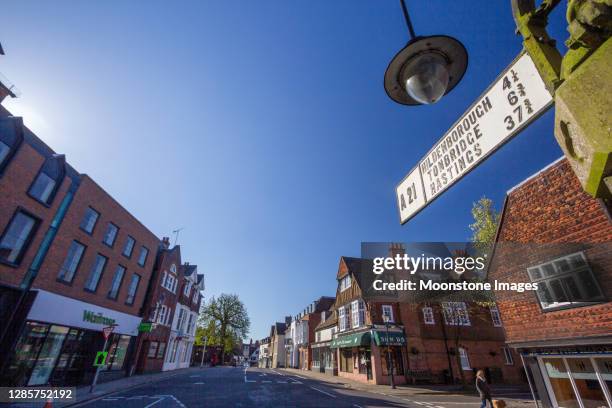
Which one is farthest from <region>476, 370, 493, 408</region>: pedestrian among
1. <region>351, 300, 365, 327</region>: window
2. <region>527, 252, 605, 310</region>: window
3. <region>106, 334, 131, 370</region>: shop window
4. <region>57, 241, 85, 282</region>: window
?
<region>106, 334, 131, 370</region>: shop window

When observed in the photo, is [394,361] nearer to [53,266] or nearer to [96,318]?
[96,318]

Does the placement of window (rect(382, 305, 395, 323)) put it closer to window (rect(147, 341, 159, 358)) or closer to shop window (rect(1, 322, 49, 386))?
window (rect(147, 341, 159, 358))

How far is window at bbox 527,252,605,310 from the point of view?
25.4 ft

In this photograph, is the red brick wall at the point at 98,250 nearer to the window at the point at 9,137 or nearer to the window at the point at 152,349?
the window at the point at 9,137

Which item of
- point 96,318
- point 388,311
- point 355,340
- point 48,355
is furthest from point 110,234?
point 388,311

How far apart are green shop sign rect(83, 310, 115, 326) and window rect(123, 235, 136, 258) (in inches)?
178

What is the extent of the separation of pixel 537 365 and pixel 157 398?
47.6ft

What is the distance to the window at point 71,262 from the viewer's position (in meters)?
14.9

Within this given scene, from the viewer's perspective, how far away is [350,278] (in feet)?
89.9

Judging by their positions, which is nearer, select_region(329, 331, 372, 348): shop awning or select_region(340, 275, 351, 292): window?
select_region(329, 331, 372, 348): shop awning

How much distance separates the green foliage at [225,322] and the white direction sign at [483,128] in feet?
159

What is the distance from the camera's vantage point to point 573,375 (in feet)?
26.9

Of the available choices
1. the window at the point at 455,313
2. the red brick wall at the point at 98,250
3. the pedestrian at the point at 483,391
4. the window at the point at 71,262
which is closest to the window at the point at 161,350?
the red brick wall at the point at 98,250

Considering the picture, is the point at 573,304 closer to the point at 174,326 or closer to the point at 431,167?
the point at 431,167
